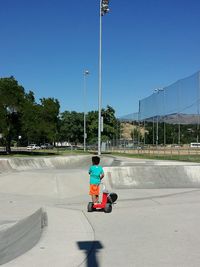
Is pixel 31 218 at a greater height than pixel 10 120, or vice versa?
pixel 10 120

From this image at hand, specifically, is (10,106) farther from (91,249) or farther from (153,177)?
(91,249)

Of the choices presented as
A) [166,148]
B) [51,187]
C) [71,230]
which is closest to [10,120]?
[166,148]

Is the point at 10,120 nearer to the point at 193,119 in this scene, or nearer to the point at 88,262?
the point at 193,119

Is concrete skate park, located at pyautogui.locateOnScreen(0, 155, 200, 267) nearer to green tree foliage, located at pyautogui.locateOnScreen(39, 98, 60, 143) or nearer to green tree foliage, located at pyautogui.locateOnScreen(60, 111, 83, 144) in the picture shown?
green tree foliage, located at pyautogui.locateOnScreen(39, 98, 60, 143)

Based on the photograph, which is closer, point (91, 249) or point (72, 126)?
point (91, 249)

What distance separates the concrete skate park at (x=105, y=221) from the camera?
6715 millimetres

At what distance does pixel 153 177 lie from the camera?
18047 millimetres

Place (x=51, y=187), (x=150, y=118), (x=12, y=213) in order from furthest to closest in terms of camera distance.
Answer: (x=150, y=118) < (x=51, y=187) < (x=12, y=213)

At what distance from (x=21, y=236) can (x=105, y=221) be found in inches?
86.0

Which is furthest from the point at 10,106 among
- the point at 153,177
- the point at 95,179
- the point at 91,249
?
the point at 91,249

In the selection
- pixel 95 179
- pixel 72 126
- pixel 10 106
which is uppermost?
pixel 72 126

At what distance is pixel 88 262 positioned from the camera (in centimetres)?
641

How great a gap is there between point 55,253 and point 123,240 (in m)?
1.56

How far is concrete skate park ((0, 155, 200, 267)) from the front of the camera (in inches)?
264
